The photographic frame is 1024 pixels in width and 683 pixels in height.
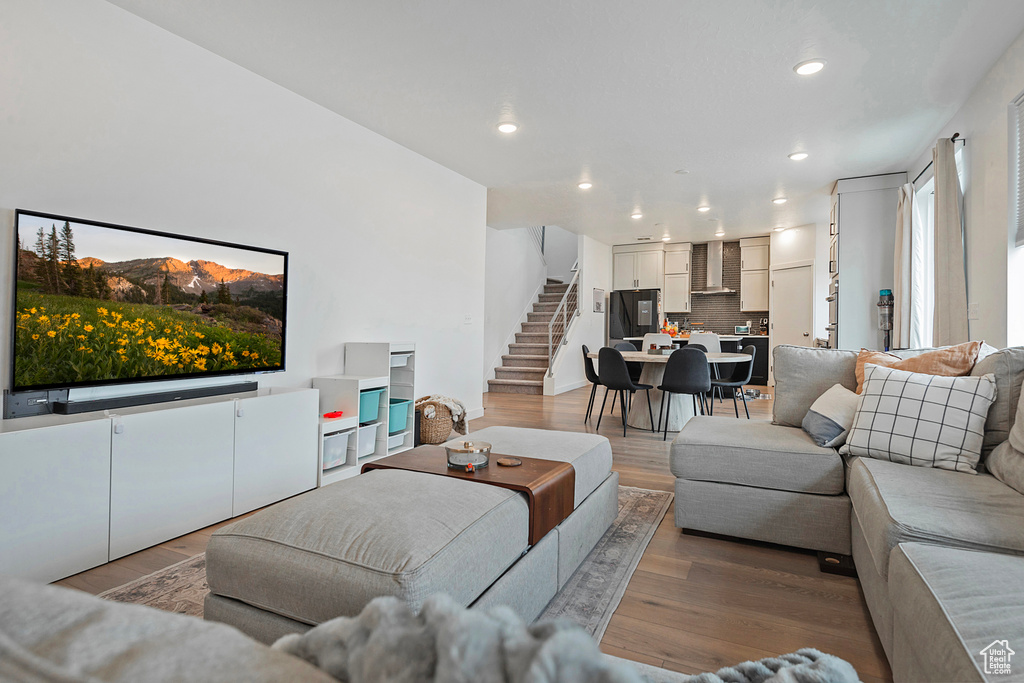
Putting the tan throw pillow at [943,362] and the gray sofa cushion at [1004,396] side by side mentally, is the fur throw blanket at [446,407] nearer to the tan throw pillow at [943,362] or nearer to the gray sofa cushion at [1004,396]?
the tan throw pillow at [943,362]

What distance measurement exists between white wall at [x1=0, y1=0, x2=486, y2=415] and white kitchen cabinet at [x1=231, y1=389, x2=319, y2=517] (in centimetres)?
44

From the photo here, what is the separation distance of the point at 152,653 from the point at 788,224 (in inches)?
362

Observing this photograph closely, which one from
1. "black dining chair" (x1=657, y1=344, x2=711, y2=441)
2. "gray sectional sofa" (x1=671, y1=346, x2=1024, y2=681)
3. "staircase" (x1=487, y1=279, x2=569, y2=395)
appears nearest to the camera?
"gray sectional sofa" (x1=671, y1=346, x2=1024, y2=681)

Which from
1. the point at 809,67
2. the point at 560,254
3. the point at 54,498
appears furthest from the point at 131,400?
the point at 560,254

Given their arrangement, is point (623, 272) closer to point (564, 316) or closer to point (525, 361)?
point (564, 316)

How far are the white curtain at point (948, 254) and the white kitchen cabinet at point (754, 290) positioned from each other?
564cm

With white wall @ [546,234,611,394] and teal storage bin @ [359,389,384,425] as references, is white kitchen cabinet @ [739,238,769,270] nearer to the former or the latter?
white wall @ [546,234,611,394]

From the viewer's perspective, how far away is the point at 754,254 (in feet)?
30.5

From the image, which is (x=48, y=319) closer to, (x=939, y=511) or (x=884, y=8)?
(x=939, y=511)

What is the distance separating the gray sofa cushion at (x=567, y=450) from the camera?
2.25 m

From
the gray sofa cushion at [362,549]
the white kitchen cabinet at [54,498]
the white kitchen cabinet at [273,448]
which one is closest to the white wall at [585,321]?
the white kitchen cabinet at [273,448]

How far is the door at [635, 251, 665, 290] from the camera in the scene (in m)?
9.83

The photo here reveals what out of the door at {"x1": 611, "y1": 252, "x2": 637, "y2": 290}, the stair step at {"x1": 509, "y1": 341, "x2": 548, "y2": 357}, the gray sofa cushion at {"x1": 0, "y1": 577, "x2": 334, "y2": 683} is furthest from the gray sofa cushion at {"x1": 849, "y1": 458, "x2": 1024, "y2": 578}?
the door at {"x1": 611, "y1": 252, "x2": 637, "y2": 290}

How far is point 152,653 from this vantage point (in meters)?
0.36
